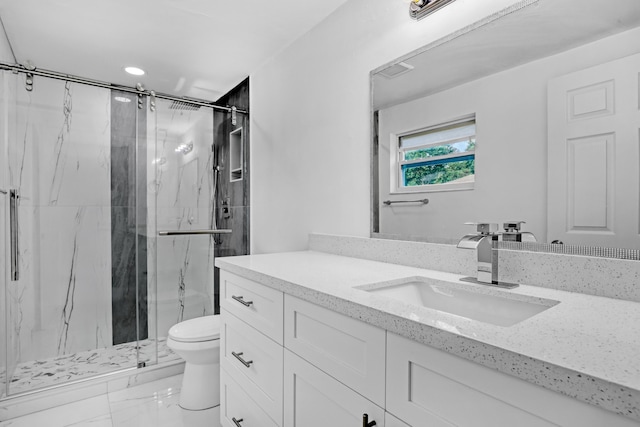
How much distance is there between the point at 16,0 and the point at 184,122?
115 cm

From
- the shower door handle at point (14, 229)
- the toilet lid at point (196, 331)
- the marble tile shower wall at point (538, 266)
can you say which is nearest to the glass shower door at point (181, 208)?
the toilet lid at point (196, 331)

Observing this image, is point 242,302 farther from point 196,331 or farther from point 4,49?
point 4,49

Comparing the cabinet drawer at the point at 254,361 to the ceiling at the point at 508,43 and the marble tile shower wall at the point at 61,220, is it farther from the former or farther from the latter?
the marble tile shower wall at the point at 61,220

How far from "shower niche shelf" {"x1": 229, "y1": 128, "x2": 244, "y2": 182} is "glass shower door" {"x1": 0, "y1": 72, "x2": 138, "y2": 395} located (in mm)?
784

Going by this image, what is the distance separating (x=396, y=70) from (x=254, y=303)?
1174 millimetres

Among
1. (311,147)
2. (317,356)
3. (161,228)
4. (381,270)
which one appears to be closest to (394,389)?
(317,356)

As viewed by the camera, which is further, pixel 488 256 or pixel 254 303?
pixel 254 303

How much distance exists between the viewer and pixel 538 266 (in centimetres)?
105

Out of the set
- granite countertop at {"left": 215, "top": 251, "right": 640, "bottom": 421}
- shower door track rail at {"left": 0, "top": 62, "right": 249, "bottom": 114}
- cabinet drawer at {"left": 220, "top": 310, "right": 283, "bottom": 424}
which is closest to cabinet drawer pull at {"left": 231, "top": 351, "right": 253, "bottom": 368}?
cabinet drawer at {"left": 220, "top": 310, "right": 283, "bottom": 424}

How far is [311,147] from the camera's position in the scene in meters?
2.07

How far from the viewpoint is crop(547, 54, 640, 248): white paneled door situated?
2.97ft

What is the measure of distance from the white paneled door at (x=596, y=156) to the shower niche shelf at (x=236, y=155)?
2.26 metres

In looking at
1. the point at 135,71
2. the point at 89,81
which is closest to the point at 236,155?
the point at 135,71

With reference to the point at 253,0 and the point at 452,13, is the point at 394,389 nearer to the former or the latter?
the point at 452,13
